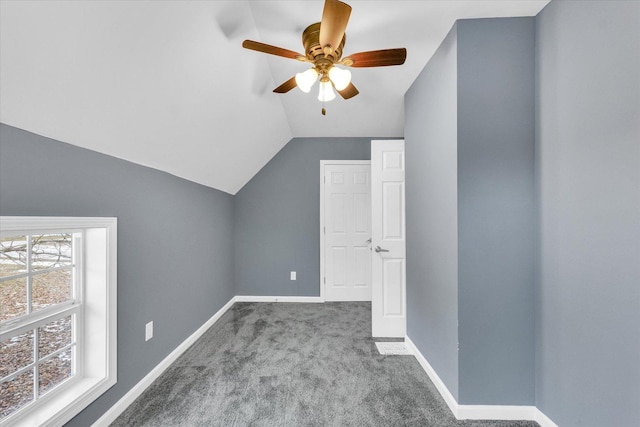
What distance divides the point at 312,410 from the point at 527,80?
7.92 feet

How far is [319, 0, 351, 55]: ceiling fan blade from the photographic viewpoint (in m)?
1.23

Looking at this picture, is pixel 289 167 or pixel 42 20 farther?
pixel 289 167

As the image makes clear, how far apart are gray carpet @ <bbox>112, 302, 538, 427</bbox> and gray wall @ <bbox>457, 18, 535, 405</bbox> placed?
1.00ft

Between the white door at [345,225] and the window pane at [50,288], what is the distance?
9.28 ft

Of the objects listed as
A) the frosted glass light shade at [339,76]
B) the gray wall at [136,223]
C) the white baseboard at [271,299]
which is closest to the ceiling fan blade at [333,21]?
the frosted glass light shade at [339,76]

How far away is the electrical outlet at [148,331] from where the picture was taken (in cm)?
205

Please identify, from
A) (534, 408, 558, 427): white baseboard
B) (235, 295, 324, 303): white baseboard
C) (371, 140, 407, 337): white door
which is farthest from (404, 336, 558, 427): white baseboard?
(235, 295, 324, 303): white baseboard

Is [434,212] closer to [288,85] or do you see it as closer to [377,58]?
[377,58]

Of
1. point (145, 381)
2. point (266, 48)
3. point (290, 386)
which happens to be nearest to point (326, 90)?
point (266, 48)

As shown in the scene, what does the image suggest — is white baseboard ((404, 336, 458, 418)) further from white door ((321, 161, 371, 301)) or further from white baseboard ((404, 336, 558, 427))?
white door ((321, 161, 371, 301))

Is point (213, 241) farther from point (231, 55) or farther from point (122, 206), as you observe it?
point (231, 55)

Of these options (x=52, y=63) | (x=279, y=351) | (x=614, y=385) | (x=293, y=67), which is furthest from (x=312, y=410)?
(x=293, y=67)

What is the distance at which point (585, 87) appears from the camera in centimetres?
140

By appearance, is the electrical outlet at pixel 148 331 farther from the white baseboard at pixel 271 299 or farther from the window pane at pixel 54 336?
the white baseboard at pixel 271 299
